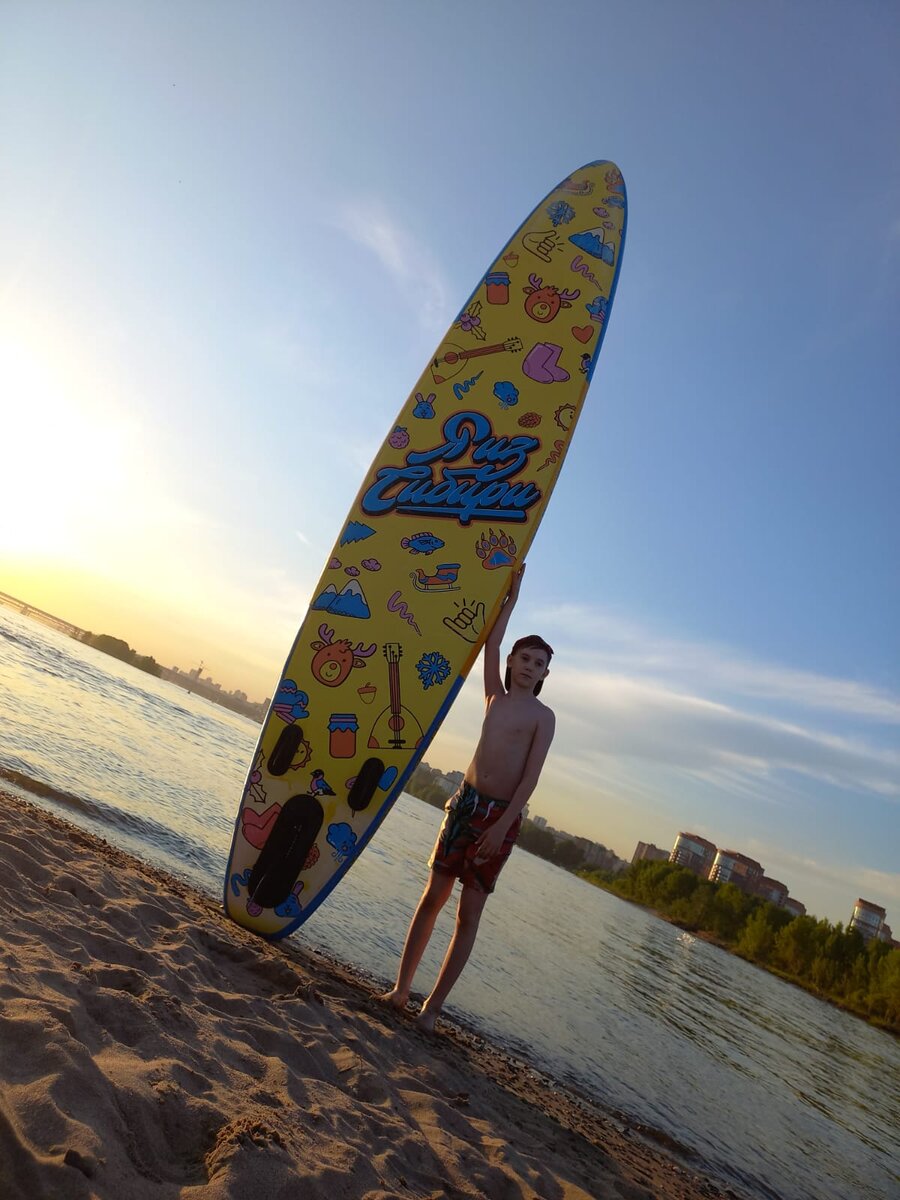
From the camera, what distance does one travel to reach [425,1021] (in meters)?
2.91

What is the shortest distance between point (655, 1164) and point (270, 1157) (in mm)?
2046

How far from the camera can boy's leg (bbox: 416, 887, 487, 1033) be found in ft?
9.50

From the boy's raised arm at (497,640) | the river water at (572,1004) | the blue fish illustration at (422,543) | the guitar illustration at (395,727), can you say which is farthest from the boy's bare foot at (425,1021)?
the blue fish illustration at (422,543)

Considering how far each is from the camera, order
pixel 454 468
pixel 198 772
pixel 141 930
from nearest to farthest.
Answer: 1. pixel 141 930
2. pixel 454 468
3. pixel 198 772

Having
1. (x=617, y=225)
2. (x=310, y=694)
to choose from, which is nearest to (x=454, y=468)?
(x=310, y=694)

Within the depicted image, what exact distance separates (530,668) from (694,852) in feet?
281

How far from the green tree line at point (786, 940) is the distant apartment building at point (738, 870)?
36598 millimetres

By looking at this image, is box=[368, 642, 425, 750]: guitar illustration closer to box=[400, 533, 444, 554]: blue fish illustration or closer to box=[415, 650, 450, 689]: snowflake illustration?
box=[415, 650, 450, 689]: snowflake illustration

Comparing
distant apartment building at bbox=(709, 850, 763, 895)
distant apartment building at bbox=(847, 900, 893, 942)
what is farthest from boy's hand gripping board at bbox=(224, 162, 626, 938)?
distant apartment building at bbox=(709, 850, 763, 895)

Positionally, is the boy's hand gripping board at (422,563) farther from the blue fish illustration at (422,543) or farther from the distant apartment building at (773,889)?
the distant apartment building at (773,889)

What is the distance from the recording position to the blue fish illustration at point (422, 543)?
13.0 ft

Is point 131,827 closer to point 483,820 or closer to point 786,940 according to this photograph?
point 483,820

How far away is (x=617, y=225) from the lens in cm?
522

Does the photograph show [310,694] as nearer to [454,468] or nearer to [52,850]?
[52,850]
